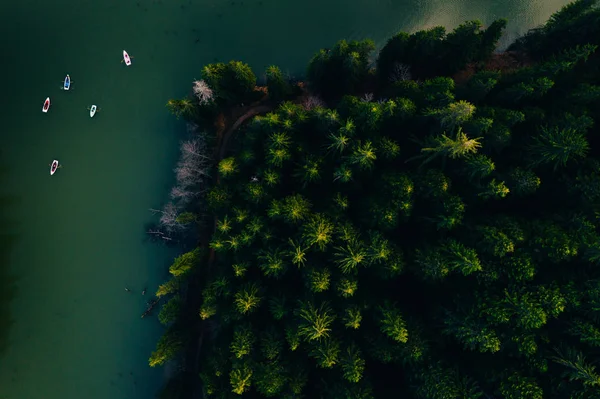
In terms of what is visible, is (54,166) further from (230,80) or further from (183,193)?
(230,80)

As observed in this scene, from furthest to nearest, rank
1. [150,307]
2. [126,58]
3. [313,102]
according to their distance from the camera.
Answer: [126,58], [150,307], [313,102]

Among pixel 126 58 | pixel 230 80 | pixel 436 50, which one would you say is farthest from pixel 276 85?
pixel 126 58

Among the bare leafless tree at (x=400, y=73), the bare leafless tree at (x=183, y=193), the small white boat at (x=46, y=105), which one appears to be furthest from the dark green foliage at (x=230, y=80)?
the small white boat at (x=46, y=105)

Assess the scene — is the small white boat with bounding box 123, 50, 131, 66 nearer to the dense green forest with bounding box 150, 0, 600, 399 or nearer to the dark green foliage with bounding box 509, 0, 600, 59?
the dense green forest with bounding box 150, 0, 600, 399

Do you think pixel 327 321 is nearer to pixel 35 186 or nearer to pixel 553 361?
pixel 553 361

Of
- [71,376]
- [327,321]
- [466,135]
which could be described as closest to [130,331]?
[71,376]

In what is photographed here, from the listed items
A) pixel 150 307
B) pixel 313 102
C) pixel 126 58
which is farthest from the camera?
pixel 126 58

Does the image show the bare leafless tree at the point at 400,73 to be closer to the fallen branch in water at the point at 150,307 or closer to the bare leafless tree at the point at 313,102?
the bare leafless tree at the point at 313,102
